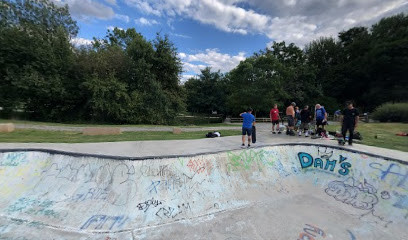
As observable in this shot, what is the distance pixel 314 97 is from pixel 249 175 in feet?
128

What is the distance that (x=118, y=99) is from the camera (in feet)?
67.9

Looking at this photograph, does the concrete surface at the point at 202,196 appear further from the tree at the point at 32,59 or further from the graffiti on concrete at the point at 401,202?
the tree at the point at 32,59

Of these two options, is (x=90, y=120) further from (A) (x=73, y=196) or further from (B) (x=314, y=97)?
(B) (x=314, y=97)

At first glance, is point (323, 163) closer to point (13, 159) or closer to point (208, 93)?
point (13, 159)

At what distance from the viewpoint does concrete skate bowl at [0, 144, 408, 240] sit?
13.5 feet

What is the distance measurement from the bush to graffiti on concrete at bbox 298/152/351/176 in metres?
22.8

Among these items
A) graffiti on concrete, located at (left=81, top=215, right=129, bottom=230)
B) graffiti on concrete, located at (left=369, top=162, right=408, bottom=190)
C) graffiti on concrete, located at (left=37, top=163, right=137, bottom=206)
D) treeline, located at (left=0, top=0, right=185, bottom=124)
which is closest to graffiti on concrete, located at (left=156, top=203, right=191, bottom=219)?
graffiti on concrete, located at (left=81, top=215, right=129, bottom=230)

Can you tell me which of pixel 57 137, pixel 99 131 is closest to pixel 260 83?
pixel 99 131

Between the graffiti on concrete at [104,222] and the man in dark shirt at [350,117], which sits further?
the man in dark shirt at [350,117]

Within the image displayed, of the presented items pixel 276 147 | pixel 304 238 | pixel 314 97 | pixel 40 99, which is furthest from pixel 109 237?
pixel 314 97

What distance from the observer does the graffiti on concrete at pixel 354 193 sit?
16.5 feet

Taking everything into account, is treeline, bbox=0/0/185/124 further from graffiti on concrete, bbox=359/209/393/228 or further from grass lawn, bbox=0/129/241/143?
graffiti on concrete, bbox=359/209/393/228

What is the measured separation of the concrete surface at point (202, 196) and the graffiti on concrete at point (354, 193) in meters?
0.02

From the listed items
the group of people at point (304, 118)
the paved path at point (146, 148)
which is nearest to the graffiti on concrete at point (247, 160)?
the paved path at point (146, 148)
